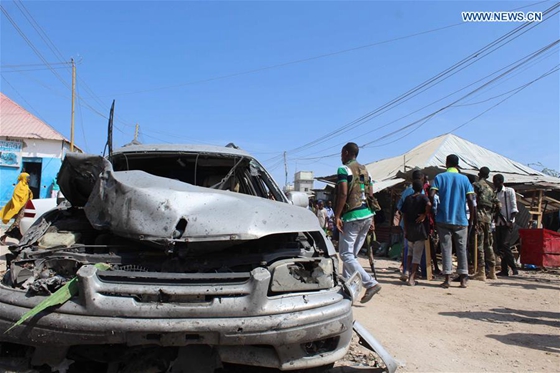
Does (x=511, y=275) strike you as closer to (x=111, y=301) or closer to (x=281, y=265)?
(x=281, y=265)

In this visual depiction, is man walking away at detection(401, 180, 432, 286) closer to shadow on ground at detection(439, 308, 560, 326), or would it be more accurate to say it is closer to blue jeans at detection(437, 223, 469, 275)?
blue jeans at detection(437, 223, 469, 275)

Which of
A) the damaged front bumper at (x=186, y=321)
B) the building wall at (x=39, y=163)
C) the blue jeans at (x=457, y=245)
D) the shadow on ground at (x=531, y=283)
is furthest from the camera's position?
the building wall at (x=39, y=163)

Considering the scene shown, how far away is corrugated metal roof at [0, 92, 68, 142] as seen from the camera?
21453 millimetres

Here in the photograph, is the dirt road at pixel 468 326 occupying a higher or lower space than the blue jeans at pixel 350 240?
lower

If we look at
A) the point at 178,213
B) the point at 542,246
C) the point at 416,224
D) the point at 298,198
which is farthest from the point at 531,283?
the point at 178,213

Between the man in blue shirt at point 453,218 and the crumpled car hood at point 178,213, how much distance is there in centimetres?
402

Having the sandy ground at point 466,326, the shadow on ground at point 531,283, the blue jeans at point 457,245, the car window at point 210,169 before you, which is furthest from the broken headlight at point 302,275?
the shadow on ground at point 531,283

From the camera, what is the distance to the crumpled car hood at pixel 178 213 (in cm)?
252

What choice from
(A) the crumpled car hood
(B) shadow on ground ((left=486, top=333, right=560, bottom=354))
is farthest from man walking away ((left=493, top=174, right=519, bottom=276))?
(A) the crumpled car hood

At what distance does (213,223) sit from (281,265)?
1.59 ft

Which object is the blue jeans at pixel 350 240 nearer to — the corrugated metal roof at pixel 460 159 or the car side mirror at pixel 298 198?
the car side mirror at pixel 298 198

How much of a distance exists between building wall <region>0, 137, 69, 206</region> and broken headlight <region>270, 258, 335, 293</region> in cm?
2167

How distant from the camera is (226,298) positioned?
222 cm

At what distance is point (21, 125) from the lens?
22375mm
